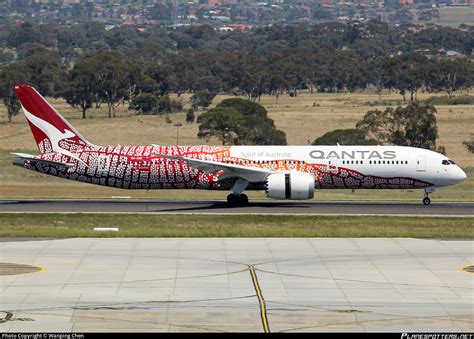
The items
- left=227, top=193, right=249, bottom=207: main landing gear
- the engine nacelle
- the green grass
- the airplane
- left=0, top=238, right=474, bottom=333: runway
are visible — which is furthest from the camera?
left=227, top=193, right=249, bottom=207: main landing gear

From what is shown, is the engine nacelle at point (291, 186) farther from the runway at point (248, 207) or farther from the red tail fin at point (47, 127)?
the red tail fin at point (47, 127)

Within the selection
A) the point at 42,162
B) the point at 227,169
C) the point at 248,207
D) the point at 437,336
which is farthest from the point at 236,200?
A: the point at 437,336

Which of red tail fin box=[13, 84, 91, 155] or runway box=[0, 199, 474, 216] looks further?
red tail fin box=[13, 84, 91, 155]

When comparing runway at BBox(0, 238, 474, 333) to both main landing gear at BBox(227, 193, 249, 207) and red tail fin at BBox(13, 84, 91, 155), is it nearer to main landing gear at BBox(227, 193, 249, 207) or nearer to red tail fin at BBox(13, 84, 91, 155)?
main landing gear at BBox(227, 193, 249, 207)

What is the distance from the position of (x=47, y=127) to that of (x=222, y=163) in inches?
412

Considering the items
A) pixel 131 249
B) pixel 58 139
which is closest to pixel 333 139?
pixel 58 139

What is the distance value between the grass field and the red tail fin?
741 cm

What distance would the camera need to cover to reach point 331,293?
32812mm

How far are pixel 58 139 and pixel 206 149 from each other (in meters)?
8.52

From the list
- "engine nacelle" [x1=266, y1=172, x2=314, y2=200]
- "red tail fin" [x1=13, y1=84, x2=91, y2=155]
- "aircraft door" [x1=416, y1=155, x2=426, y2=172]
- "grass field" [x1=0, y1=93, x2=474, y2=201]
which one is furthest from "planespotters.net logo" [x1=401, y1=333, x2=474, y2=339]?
"grass field" [x1=0, y1=93, x2=474, y2=201]

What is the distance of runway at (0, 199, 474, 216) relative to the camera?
183ft

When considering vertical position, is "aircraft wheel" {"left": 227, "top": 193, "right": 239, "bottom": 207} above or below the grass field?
above

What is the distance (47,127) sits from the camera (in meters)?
59.2

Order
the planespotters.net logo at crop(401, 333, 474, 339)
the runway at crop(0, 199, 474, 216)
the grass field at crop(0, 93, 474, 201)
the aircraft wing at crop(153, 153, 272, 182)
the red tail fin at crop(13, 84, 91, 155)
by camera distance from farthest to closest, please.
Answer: the grass field at crop(0, 93, 474, 201), the red tail fin at crop(13, 84, 91, 155), the aircraft wing at crop(153, 153, 272, 182), the runway at crop(0, 199, 474, 216), the planespotters.net logo at crop(401, 333, 474, 339)
